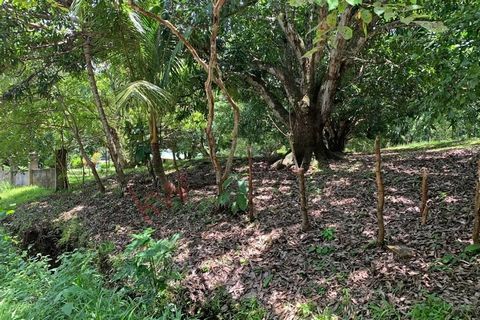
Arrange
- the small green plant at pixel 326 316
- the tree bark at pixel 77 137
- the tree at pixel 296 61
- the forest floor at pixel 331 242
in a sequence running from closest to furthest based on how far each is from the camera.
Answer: the small green plant at pixel 326 316 < the forest floor at pixel 331 242 < the tree at pixel 296 61 < the tree bark at pixel 77 137

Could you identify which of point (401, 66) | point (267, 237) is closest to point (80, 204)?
point (267, 237)

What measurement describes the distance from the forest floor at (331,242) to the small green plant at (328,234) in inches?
0.4

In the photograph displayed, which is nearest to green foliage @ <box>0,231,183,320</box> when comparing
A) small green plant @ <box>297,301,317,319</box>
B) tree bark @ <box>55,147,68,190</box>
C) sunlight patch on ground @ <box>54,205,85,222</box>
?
small green plant @ <box>297,301,317,319</box>

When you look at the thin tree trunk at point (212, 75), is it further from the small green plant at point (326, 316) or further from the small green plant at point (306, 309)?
the small green plant at point (326, 316)

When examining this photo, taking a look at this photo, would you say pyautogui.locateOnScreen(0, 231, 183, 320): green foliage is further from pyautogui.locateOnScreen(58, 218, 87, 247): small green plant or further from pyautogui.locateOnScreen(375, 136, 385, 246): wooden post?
pyautogui.locateOnScreen(375, 136, 385, 246): wooden post

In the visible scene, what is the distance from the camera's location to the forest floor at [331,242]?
2543mm

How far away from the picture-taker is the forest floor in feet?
8.34

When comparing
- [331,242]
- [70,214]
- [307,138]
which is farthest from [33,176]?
[331,242]

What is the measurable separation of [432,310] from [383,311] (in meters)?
0.28

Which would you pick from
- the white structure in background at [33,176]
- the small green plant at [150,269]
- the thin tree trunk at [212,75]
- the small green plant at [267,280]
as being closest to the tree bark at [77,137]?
the white structure in background at [33,176]

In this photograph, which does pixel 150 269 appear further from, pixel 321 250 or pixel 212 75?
pixel 212 75

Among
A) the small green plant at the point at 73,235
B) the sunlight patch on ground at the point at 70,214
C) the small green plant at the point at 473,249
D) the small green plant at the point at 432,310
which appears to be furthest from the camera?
the sunlight patch on ground at the point at 70,214

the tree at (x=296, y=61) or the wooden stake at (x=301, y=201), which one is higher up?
the tree at (x=296, y=61)

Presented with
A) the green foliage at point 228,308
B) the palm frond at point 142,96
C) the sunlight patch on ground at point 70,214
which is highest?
the palm frond at point 142,96
